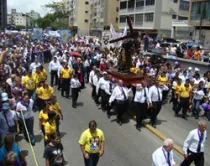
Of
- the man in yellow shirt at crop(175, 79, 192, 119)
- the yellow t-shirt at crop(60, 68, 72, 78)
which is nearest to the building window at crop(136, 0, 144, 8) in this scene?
the yellow t-shirt at crop(60, 68, 72, 78)

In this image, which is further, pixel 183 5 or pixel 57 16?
pixel 57 16

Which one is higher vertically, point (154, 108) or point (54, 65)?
point (54, 65)

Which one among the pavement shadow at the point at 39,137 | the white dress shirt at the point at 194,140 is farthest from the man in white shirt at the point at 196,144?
the pavement shadow at the point at 39,137

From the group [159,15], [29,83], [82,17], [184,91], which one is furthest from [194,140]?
[82,17]

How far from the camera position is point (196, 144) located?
645cm

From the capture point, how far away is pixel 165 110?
1280 cm

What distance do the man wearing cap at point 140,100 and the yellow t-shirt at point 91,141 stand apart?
4065 millimetres

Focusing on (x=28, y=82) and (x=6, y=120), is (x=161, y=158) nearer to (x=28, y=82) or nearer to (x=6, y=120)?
(x=6, y=120)

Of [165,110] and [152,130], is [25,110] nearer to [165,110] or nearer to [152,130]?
[152,130]

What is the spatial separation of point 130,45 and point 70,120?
4451 millimetres

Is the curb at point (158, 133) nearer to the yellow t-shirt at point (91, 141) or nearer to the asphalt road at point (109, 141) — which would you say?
the asphalt road at point (109, 141)

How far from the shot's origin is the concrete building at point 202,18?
37.4 meters

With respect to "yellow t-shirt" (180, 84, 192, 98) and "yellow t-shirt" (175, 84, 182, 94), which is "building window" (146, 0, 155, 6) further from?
"yellow t-shirt" (180, 84, 192, 98)

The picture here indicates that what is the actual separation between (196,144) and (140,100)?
3.54 m
